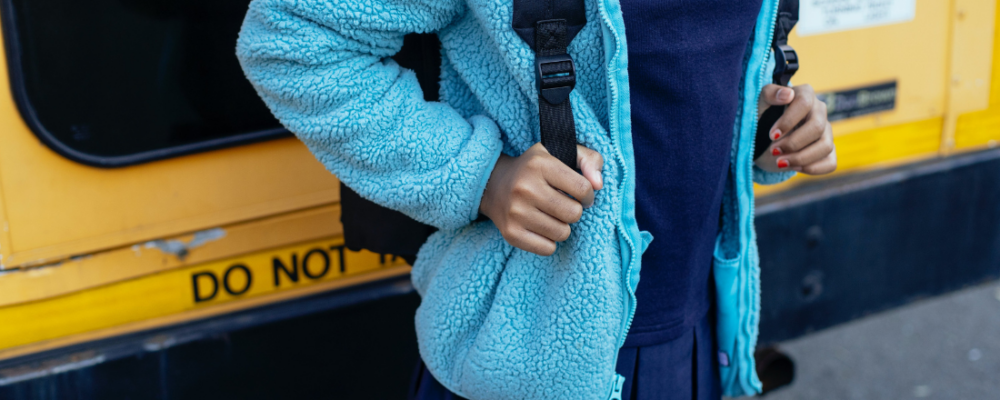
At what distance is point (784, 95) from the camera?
1.20 meters

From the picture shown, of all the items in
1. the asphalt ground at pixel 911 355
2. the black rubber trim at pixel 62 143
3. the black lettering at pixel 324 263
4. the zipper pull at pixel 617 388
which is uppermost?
the black rubber trim at pixel 62 143

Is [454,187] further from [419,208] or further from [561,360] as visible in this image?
[561,360]

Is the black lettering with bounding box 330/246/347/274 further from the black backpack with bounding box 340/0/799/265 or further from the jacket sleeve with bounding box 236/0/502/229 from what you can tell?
the jacket sleeve with bounding box 236/0/502/229

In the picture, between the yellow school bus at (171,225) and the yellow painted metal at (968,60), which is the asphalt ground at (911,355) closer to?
the yellow painted metal at (968,60)

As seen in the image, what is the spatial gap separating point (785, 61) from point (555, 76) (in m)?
0.51

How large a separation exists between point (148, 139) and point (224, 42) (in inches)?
9.9

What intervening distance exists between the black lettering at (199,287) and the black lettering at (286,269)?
0.13 metres

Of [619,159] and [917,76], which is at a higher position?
[619,159]

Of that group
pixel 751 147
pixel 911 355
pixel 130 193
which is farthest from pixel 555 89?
pixel 911 355

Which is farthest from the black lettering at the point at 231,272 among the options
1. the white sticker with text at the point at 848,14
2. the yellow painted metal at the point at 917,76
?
the white sticker with text at the point at 848,14

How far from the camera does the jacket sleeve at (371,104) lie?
0.88 metres

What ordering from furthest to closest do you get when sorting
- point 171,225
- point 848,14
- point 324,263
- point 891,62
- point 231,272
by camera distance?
point 891,62 → point 848,14 → point 324,263 → point 231,272 → point 171,225

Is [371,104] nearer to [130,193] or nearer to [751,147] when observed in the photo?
[751,147]

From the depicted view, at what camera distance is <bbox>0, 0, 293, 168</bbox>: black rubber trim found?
4.51 feet
